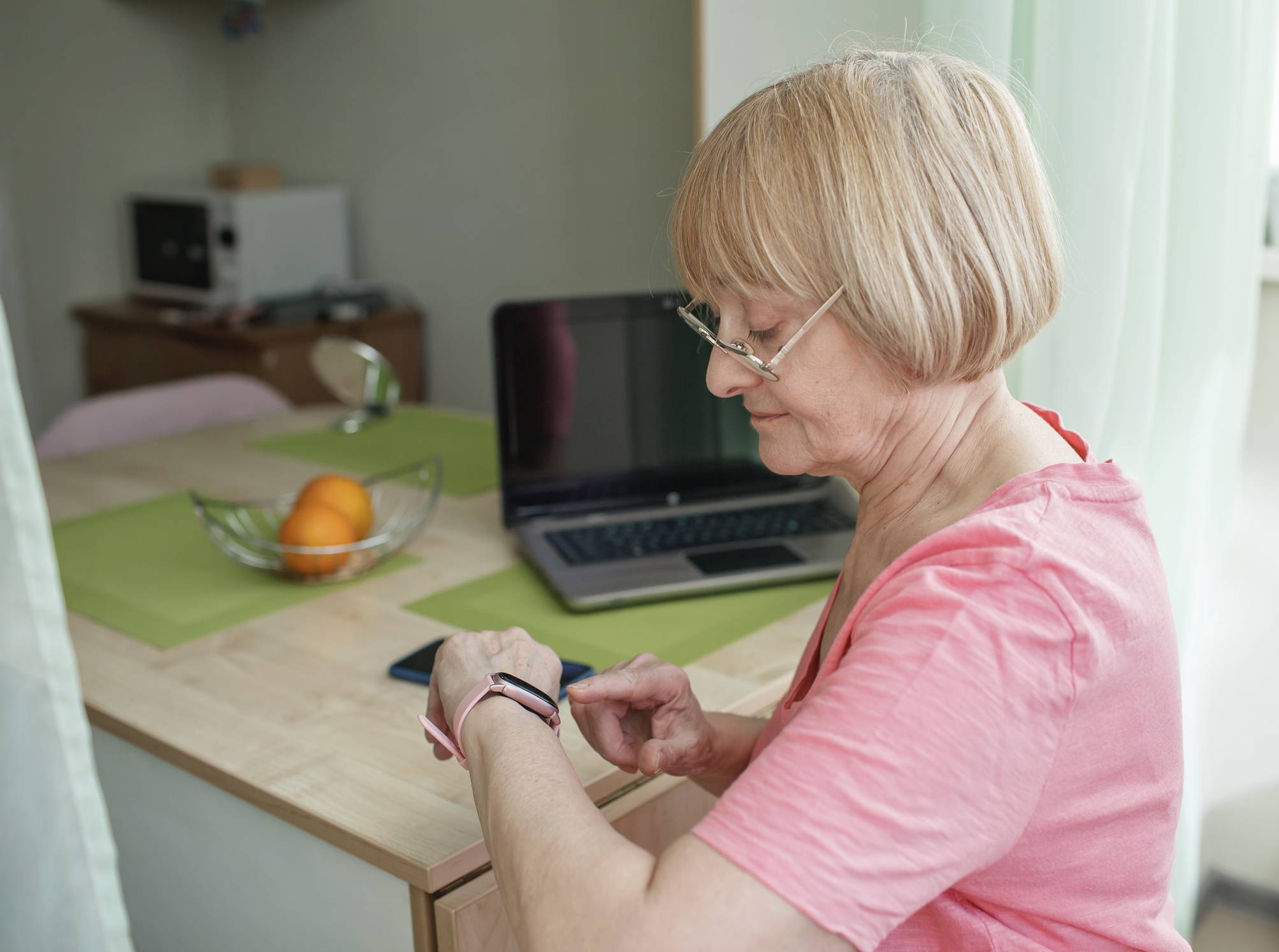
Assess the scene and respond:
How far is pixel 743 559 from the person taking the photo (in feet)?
4.89

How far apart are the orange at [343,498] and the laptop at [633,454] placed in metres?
0.18

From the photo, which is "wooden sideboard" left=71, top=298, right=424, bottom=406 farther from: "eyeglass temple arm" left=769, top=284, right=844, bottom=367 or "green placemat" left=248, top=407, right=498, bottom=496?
"eyeglass temple arm" left=769, top=284, right=844, bottom=367

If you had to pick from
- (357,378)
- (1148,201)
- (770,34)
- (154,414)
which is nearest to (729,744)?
(1148,201)

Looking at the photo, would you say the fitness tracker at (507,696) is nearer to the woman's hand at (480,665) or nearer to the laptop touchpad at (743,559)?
the woman's hand at (480,665)

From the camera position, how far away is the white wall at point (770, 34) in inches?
59.6

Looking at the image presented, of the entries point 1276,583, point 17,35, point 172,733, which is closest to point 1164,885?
point 172,733

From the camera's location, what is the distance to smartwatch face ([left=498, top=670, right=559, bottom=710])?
874mm

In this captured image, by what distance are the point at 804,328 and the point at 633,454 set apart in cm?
85

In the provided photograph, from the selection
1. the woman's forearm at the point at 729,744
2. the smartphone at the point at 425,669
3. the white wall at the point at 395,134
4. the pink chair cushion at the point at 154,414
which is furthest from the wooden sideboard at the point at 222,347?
the woman's forearm at the point at 729,744

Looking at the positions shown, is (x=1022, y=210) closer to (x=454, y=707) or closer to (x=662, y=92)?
(x=454, y=707)

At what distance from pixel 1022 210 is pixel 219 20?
12.9 feet

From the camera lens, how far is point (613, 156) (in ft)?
10.0

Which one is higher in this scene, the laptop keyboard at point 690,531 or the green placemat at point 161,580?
the laptop keyboard at point 690,531

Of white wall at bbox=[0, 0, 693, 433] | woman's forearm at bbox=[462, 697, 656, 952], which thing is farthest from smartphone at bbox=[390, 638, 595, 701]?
white wall at bbox=[0, 0, 693, 433]
